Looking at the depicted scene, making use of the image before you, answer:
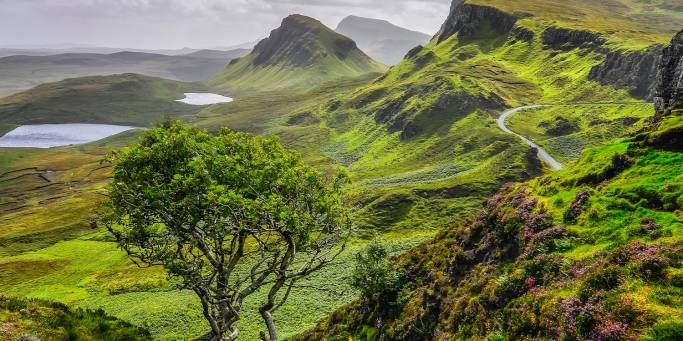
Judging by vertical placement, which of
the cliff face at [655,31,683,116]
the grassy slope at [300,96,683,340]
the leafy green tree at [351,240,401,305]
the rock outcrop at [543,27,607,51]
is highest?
the rock outcrop at [543,27,607,51]

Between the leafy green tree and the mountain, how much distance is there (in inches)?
11.3

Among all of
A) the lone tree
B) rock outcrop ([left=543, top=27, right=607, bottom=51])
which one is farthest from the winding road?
the lone tree

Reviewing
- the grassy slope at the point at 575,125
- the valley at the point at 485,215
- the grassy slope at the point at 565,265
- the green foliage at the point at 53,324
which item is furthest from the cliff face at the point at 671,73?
the green foliage at the point at 53,324

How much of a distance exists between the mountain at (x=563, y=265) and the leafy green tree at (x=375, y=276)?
11.3 inches

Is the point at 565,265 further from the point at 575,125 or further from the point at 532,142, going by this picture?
the point at 575,125

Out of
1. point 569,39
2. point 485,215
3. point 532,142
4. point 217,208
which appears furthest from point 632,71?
point 217,208

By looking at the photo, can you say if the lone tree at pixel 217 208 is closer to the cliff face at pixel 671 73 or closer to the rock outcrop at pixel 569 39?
the cliff face at pixel 671 73

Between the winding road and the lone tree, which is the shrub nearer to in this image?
the lone tree

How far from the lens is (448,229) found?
125 ft

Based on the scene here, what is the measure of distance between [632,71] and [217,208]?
151397mm

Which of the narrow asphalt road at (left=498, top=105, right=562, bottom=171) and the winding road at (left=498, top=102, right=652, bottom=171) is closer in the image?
the narrow asphalt road at (left=498, top=105, right=562, bottom=171)

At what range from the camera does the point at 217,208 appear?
78.5 feet

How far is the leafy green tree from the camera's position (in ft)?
109

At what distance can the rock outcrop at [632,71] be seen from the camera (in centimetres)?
12362
